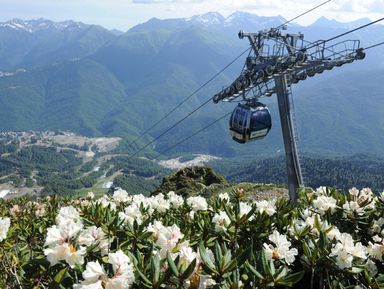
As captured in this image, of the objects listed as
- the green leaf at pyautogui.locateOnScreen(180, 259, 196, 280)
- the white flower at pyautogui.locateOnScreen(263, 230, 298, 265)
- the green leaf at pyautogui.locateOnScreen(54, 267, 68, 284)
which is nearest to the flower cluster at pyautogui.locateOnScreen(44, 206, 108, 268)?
the green leaf at pyautogui.locateOnScreen(54, 267, 68, 284)

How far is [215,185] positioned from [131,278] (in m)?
30.1

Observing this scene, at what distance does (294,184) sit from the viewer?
18484 millimetres

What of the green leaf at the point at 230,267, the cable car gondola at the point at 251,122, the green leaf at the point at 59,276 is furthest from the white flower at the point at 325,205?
the cable car gondola at the point at 251,122

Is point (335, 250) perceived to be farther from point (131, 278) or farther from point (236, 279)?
point (131, 278)

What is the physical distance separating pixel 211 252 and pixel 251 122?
55.0 feet

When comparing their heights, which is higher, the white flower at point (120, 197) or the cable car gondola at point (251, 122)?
the white flower at point (120, 197)

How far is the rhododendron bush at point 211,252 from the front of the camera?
410 centimetres

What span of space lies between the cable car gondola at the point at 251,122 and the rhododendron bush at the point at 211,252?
13086 mm

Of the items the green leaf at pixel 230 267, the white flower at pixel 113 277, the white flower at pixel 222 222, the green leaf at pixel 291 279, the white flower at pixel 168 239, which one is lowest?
the white flower at pixel 222 222

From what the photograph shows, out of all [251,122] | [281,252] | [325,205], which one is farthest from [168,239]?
[251,122]

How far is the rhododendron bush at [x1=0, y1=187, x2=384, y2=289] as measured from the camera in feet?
13.5

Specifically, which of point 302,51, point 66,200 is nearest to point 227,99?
point 302,51

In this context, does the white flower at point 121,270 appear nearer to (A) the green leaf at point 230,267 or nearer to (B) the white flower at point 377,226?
(A) the green leaf at point 230,267

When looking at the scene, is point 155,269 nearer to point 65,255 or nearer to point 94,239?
point 65,255
